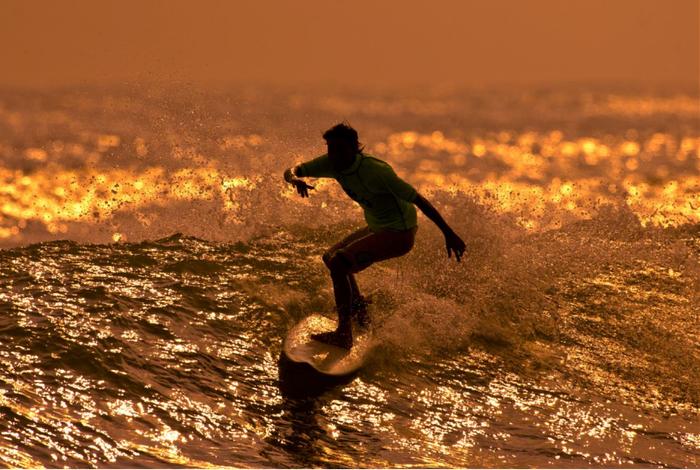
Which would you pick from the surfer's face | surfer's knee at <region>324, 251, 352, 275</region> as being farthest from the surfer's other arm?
surfer's knee at <region>324, 251, 352, 275</region>

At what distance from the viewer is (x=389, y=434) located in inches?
276

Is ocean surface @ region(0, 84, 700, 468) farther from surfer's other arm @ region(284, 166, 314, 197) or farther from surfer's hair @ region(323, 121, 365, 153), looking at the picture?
surfer's hair @ region(323, 121, 365, 153)

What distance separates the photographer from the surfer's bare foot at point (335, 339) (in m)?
8.02

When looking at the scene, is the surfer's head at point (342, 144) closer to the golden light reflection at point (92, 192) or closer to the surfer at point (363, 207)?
the surfer at point (363, 207)

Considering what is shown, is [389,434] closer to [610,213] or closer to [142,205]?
[610,213]

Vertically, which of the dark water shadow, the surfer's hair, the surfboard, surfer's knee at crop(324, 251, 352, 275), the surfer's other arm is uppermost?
the surfer's hair

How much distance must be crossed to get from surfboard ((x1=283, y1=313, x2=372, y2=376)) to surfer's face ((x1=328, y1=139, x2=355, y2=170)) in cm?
149

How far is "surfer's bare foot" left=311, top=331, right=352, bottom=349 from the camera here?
8.02m

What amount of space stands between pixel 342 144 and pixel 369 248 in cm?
98

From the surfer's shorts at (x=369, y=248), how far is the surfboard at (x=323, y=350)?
0.64 meters

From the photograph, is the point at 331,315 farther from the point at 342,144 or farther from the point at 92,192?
the point at 92,192

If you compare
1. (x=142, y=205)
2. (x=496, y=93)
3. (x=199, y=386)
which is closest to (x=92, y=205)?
(x=142, y=205)

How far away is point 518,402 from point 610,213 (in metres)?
6.04

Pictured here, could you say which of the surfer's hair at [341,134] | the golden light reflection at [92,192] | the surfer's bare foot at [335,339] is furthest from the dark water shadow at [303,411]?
the golden light reflection at [92,192]
